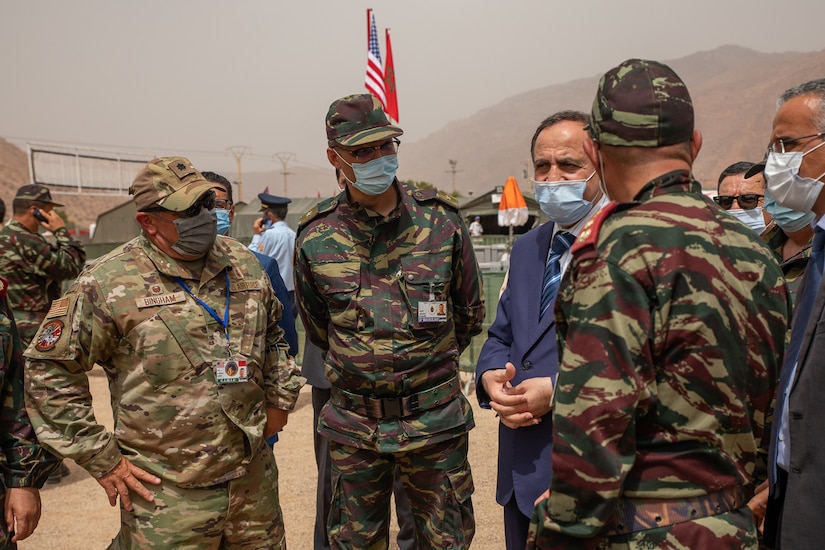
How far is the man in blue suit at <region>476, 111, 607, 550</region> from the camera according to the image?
2.19 m

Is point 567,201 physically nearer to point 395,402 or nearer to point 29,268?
point 395,402

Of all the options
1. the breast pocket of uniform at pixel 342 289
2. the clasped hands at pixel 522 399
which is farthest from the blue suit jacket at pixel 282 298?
the clasped hands at pixel 522 399

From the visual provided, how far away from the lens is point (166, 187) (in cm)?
240

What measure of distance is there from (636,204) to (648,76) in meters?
0.32

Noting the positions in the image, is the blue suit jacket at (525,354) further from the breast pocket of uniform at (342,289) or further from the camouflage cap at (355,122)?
the camouflage cap at (355,122)

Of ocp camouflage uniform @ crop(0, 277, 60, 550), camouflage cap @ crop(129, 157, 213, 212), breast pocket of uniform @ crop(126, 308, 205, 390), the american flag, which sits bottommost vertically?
ocp camouflage uniform @ crop(0, 277, 60, 550)

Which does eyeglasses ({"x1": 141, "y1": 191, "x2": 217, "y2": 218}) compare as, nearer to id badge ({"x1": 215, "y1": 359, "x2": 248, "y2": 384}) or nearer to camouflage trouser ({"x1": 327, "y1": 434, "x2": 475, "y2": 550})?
id badge ({"x1": 215, "y1": 359, "x2": 248, "y2": 384})

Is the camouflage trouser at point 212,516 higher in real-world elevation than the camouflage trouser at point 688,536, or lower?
lower

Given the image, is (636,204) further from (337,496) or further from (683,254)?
(337,496)

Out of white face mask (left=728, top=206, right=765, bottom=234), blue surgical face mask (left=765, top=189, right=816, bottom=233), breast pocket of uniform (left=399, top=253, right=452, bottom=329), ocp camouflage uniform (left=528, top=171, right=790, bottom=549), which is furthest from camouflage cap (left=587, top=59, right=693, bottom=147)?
white face mask (left=728, top=206, right=765, bottom=234)

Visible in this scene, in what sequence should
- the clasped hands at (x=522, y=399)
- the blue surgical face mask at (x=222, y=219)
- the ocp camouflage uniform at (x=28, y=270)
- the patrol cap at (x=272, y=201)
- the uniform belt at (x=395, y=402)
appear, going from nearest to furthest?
the clasped hands at (x=522, y=399) < the uniform belt at (x=395, y=402) < the blue surgical face mask at (x=222, y=219) < the ocp camouflage uniform at (x=28, y=270) < the patrol cap at (x=272, y=201)

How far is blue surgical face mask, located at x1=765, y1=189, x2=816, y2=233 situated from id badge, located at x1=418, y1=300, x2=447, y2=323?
1371 mm

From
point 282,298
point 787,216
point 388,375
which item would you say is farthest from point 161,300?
point 787,216

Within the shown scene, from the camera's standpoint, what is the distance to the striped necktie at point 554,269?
2346 mm
